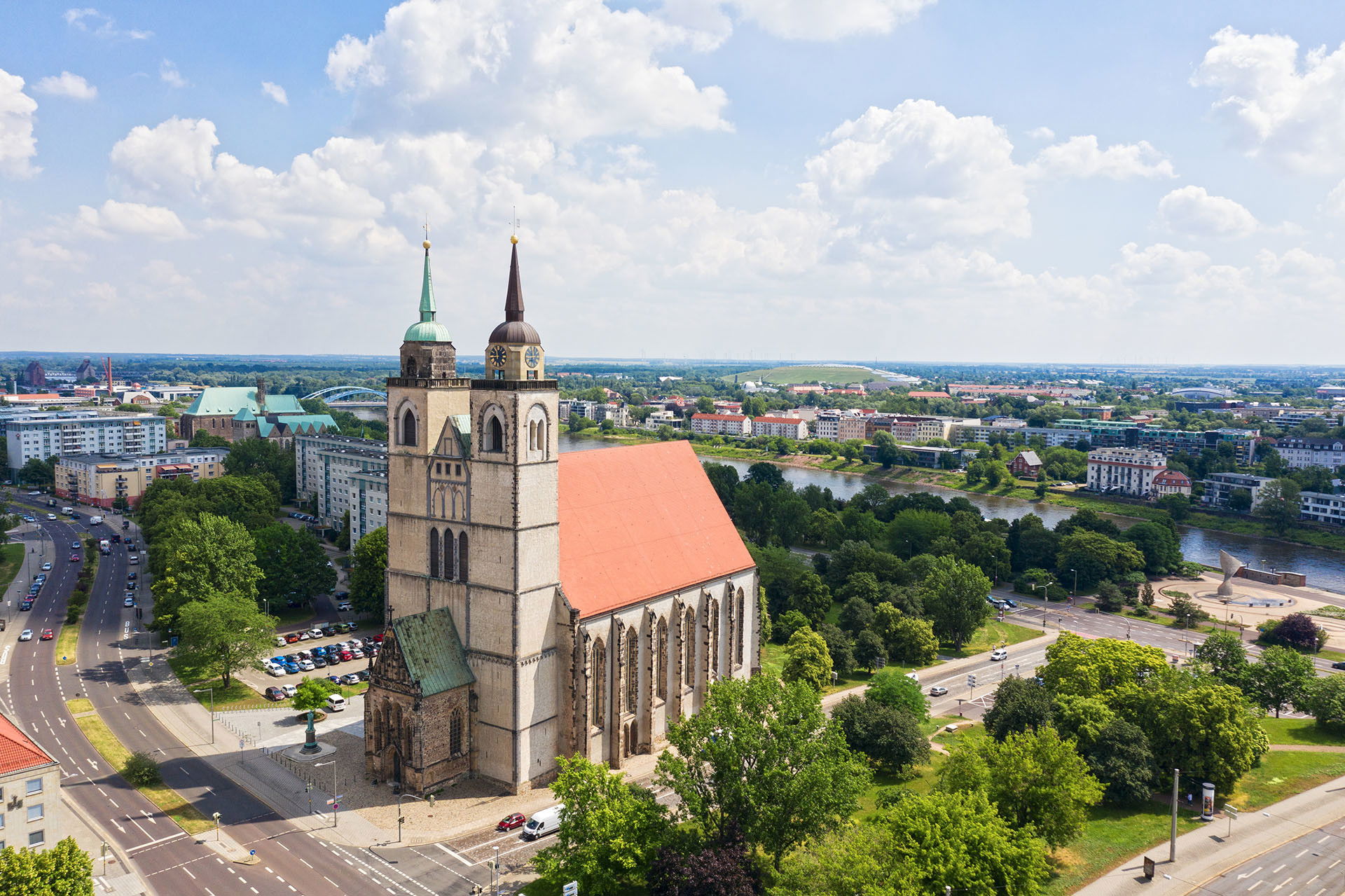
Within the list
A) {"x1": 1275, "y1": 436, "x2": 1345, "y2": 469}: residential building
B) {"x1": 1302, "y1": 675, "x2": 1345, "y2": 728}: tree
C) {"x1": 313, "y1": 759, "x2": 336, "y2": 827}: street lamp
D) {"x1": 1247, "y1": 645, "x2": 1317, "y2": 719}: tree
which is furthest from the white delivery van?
{"x1": 1275, "y1": 436, "x2": 1345, "y2": 469}: residential building

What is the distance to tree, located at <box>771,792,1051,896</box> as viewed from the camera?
35688mm

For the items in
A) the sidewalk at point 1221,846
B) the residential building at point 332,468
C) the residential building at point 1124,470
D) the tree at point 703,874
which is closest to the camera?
the tree at point 703,874

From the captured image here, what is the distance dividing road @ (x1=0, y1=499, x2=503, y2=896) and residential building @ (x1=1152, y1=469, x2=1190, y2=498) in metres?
161

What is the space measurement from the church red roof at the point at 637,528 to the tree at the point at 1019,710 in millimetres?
19708

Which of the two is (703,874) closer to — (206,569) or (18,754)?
(18,754)

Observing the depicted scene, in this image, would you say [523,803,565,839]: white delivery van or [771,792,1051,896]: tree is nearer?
[771,792,1051,896]: tree

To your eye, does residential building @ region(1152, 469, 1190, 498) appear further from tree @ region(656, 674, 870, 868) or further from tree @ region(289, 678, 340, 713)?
tree @ region(289, 678, 340, 713)

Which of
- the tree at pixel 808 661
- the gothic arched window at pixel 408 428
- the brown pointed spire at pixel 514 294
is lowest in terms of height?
the tree at pixel 808 661

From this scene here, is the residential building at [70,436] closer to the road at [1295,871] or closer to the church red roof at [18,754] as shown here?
the church red roof at [18,754]

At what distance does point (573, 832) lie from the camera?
1560 inches

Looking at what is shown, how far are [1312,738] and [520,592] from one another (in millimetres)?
53576

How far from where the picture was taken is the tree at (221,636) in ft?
220

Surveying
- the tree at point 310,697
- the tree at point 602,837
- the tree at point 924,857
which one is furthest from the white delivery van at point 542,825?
the tree at point 310,697

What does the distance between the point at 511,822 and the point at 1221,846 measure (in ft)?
120
